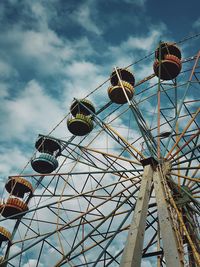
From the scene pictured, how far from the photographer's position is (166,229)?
825 centimetres

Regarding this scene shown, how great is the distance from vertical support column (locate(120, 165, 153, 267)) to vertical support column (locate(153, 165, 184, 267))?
0.30 meters

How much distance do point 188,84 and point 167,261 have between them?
9821 millimetres

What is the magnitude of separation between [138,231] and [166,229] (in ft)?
2.59

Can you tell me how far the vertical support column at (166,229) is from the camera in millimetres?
7361

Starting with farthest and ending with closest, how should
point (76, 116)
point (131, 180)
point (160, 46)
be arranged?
point (76, 116), point (160, 46), point (131, 180)

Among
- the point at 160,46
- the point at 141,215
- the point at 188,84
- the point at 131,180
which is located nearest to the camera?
the point at 141,215

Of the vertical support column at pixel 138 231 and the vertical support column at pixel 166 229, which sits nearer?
the vertical support column at pixel 138 231

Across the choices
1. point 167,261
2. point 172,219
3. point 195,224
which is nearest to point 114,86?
point 195,224

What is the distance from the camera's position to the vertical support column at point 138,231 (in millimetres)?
7148

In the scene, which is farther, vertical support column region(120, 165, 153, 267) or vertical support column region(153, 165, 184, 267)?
vertical support column region(153, 165, 184, 267)

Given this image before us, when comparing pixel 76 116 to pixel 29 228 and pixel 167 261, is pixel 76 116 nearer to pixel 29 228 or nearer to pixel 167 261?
pixel 29 228

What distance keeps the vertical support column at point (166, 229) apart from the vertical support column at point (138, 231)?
301 millimetres

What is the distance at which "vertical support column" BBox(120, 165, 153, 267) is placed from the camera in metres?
7.15

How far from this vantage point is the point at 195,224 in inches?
518
